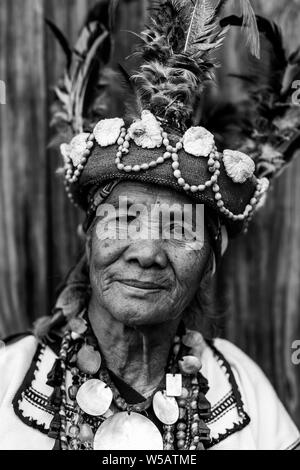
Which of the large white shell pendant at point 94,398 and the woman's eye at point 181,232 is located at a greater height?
the woman's eye at point 181,232

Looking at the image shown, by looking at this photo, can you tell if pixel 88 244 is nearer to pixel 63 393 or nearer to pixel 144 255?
pixel 144 255

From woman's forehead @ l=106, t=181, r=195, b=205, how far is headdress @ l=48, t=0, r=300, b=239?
3 centimetres

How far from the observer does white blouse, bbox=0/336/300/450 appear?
206 centimetres

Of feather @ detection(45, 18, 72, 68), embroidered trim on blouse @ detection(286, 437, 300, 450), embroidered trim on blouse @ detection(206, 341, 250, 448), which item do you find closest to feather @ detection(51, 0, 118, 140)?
feather @ detection(45, 18, 72, 68)

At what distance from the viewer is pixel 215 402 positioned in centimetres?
229

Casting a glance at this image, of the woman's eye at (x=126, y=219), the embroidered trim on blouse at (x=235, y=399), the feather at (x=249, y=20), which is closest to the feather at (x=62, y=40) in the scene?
the feather at (x=249, y=20)

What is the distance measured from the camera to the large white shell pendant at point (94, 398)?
6.84 feet

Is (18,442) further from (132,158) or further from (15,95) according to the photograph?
(15,95)

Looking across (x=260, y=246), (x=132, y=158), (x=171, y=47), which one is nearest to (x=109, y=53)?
(x=171, y=47)

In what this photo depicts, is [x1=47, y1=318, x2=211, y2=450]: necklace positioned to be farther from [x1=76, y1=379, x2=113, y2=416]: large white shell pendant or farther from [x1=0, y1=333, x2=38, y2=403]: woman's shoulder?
[x1=0, y1=333, x2=38, y2=403]: woman's shoulder

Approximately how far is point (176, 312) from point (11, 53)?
1381 millimetres

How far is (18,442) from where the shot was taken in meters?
2.03

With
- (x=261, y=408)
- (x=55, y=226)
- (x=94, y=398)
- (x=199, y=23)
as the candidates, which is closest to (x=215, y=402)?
(x=261, y=408)

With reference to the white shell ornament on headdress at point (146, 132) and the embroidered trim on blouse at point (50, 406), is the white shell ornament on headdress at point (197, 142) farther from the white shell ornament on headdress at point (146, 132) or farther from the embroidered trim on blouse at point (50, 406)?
the embroidered trim on blouse at point (50, 406)
